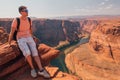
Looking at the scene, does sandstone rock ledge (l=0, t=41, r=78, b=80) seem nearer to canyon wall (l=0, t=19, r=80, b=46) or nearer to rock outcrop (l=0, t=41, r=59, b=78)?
rock outcrop (l=0, t=41, r=59, b=78)

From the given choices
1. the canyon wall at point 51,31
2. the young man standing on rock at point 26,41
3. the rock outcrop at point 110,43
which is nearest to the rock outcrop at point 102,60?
the rock outcrop at point 110,43

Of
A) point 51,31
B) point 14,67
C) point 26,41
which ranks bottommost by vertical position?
point 51,31

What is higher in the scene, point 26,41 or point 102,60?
point 26,41

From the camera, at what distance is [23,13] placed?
976cm

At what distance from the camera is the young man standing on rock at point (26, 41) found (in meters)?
9.83

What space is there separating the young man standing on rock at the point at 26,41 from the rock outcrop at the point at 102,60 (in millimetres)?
38501

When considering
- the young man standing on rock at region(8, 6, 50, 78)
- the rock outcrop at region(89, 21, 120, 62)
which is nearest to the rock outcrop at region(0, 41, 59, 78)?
the young man standing on rock at region(8, 6, 50, 78)

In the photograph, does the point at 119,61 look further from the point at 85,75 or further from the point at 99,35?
the point at 99,35

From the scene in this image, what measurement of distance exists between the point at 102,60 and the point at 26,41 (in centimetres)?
5137

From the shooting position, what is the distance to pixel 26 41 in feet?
33.2

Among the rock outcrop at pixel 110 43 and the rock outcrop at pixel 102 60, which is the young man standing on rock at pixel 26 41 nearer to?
the rock outcrop at pixel 102 60

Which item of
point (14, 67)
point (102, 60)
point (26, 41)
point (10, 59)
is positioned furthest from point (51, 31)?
point (26, 41)

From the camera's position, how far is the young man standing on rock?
9828mm

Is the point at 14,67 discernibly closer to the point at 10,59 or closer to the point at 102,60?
the point at 10,59
